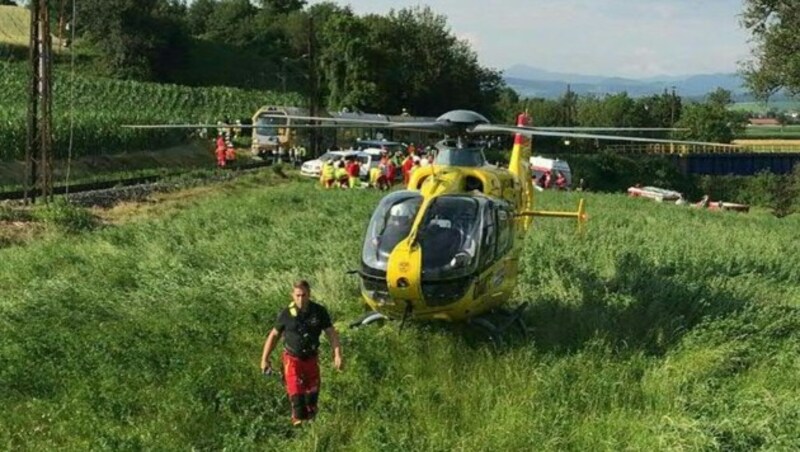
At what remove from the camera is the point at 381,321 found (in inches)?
438

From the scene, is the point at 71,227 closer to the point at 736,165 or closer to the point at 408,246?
the point at 408,246

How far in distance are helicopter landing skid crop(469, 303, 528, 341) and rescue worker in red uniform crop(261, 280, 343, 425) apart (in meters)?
2.66

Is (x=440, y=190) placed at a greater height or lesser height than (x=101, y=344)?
greater

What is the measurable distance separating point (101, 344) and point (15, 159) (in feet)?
93.6

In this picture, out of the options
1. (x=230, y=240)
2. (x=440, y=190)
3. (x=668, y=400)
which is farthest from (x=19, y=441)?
(x=230, y=240)

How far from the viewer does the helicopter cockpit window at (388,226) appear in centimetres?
1019

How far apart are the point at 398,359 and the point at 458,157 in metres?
3.18

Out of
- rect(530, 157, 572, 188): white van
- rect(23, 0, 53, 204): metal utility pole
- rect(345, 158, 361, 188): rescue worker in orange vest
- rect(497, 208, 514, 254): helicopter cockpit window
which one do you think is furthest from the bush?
rect(530, 157, 572, 188): white van

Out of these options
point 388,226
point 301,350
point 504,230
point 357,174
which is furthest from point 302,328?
point 357,174

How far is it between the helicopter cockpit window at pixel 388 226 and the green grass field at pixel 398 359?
3.97 feet

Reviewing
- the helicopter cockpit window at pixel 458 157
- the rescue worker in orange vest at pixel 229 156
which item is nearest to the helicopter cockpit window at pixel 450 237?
the helicopter cockpit window at pixel 458 157

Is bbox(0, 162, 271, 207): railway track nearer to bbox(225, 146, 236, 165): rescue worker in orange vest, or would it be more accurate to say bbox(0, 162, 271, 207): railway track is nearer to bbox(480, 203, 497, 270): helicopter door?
bbox(225, 146, 236, 165): rescue worker in orange vest

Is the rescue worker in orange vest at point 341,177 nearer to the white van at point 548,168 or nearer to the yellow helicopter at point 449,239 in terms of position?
the white van at point 548,168

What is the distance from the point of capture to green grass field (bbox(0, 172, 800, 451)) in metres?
8.38
